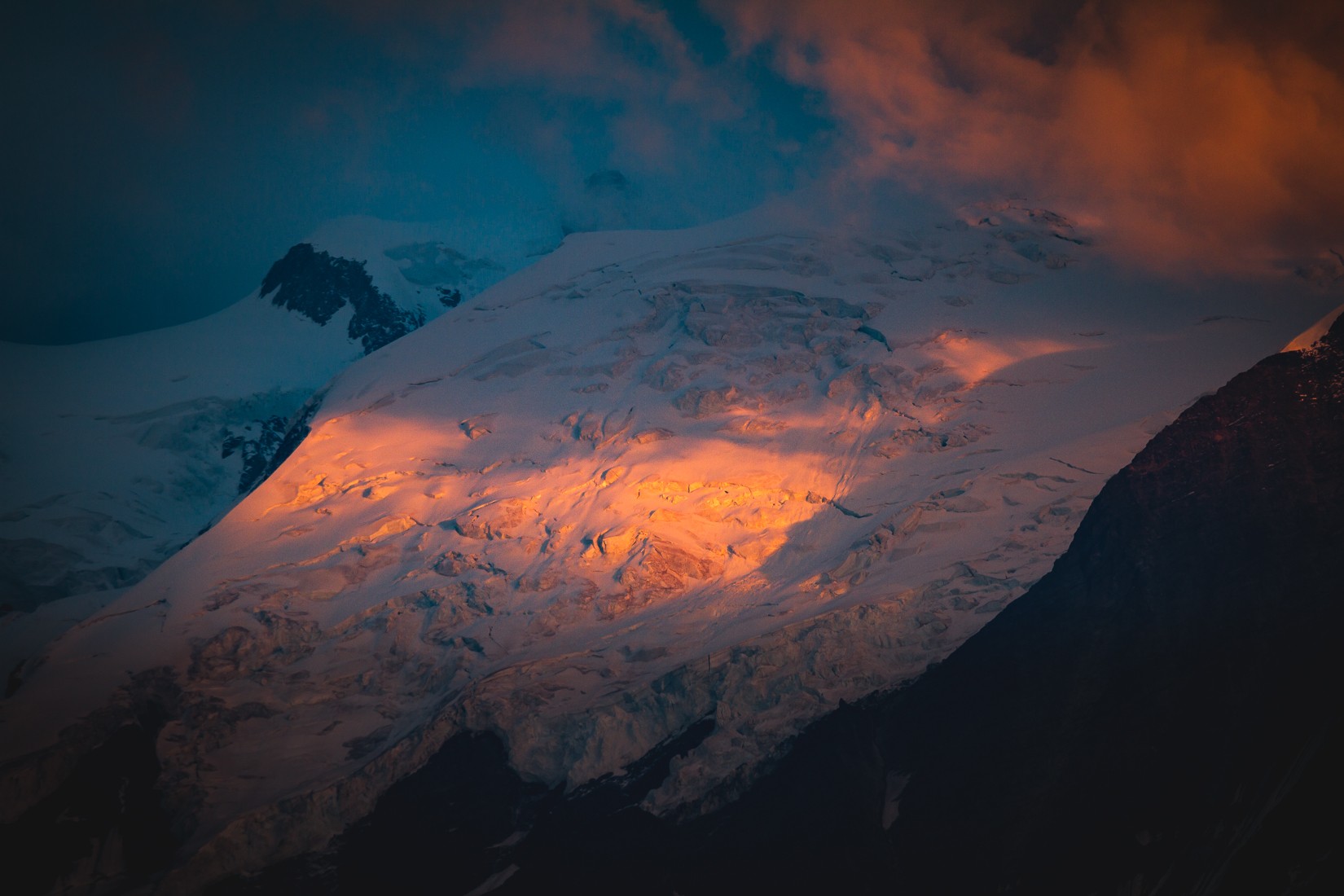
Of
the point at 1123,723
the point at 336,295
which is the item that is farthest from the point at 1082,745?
the point at 336,295

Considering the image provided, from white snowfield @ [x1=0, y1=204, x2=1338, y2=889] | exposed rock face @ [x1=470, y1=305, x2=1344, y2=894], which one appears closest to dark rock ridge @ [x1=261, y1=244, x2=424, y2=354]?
white snowfield @ [x1=0, y1=204, x2=1338, y2=889]

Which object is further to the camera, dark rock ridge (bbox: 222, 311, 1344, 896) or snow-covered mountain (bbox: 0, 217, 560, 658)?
snow-covered mountain (bbox: 0, 217, 560, 658)

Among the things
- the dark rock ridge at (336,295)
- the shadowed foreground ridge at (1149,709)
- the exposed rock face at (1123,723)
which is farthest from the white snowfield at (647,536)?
the dark rock ridge at (336,295)

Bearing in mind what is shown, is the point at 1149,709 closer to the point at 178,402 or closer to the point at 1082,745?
the point at 1082,745

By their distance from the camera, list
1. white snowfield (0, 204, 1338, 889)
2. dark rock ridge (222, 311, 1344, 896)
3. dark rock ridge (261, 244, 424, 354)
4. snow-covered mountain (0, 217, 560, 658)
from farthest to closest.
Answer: dark rock ridge (261, 244, 424, 354) → snow-covered mountain (0, 217, 560, 658) → white snowfield (0, 204, 1338, 889) → dark rock ridge (222, 311, 1344, 896)

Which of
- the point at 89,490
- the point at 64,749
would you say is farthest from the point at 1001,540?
the point at 89,490

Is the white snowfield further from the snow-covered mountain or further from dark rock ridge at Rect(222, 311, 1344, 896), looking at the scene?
the snow-covered mountain

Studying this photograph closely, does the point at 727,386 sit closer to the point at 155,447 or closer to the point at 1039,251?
the point at 1039,251
